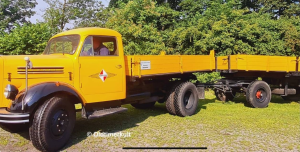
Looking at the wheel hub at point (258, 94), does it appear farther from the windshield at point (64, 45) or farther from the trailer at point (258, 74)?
the windshield at point (64, 45)

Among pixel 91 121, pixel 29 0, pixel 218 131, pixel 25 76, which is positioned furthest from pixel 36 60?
pixel 29 0

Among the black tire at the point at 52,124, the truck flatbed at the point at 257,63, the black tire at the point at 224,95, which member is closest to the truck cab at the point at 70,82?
the black tire at the point at 52,124


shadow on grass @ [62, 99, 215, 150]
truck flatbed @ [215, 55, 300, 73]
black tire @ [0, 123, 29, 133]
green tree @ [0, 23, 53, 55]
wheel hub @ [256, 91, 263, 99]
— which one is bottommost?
shadow on grass @ [62, 99, 215, 150]

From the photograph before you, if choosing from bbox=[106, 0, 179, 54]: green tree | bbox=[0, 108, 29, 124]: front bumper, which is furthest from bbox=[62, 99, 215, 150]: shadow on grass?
bbox=[106, 0, 179, 54]: green tree

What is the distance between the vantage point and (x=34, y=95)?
13.7ft

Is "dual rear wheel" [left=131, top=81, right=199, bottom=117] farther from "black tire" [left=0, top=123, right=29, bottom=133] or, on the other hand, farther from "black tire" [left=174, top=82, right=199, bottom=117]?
"black tire" [left=0, top=123, right=29, bottom=133]

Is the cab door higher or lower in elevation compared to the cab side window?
lower

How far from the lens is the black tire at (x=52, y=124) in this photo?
166 inches

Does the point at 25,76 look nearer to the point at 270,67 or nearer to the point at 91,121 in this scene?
the point at 91,121

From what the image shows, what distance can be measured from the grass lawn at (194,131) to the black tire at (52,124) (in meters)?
0.27

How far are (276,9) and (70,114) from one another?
69.5 feet

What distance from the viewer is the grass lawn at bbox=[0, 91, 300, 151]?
475cm

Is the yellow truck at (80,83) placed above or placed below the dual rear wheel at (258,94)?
above

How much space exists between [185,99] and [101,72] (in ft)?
9.89
